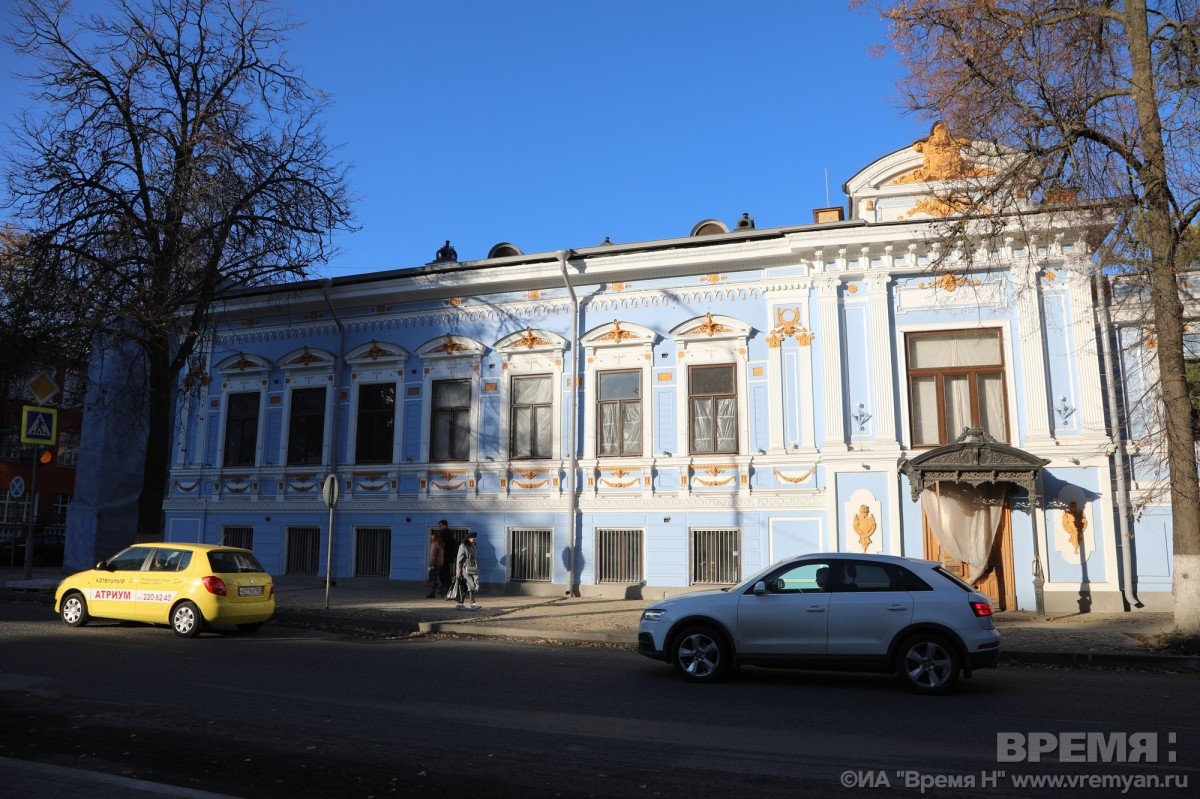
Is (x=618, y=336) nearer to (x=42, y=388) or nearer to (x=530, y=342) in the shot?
(x=530, y=342)

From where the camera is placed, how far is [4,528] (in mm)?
41875

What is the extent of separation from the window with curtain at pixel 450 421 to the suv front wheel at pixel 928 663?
14.0m

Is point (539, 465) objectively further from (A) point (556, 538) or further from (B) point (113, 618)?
(B) point (113, 618)

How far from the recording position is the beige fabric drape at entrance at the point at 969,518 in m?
17.1

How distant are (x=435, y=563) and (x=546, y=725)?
490 inches

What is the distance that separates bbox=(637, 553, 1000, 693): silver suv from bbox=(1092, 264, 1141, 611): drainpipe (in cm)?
888

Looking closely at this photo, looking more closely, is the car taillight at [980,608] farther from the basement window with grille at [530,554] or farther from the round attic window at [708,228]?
the round attic window at [708,228]

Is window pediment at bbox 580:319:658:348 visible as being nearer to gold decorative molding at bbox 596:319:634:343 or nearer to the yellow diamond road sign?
gold decorative molding at bbox 596:319:634:343

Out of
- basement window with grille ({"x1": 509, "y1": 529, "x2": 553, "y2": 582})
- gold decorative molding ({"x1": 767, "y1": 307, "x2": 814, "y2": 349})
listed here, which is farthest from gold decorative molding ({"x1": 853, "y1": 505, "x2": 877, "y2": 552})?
basement window with grille ({"x1": 509, "y1": 529, "x2": 553, "y2": 582})

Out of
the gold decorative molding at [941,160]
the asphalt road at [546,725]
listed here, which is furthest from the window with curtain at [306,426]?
the gold decorative molding at [941,160]

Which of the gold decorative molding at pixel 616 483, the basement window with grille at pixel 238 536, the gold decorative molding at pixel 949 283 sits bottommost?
the basement window with grille at pixel 238 536

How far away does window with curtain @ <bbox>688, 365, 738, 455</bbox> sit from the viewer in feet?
65.0

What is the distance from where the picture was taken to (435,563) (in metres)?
19.7

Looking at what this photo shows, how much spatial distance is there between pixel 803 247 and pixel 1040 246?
15.4 ft
